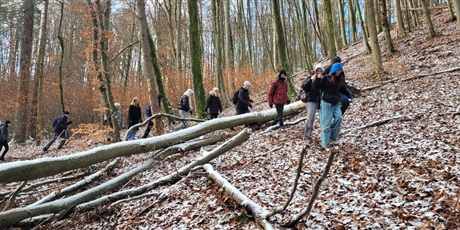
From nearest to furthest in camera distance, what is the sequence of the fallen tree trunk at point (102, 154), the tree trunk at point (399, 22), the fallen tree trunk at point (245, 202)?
the fallen tree trunk at point (245, 202), the fallen tree trunk at point (102, 154), the tree trunk at point (399, 22)

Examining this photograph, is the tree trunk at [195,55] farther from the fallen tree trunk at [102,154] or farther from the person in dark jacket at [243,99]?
the fallen tree trunk at [102,154]

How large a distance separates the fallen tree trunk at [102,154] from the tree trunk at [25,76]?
46.8 ft

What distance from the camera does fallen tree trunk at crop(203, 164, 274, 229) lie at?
353 centimetres

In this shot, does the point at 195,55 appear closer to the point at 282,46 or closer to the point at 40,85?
the point at 282,46

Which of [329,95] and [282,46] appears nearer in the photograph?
[329,95]

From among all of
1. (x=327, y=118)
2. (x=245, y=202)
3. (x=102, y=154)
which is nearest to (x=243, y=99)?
(x=327, y=118)

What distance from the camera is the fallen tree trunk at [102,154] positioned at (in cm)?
448

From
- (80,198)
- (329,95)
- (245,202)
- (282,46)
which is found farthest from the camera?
(282,46)

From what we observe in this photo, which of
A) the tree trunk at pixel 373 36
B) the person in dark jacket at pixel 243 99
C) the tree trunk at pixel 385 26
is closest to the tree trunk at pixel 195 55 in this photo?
the person in dark jacket at pixel 243 99

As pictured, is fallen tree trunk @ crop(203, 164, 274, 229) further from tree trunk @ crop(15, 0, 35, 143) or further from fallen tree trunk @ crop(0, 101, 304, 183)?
tree trunk @ crop(15, 0, 35, 143)

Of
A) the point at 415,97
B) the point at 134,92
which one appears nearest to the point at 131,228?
the point at 415,97

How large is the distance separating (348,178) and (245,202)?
177 cm

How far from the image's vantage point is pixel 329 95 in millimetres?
5973

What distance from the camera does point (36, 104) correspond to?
1597cm
